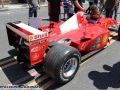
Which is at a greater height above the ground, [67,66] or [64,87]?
[67,66]

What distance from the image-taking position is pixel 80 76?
10.8 ft

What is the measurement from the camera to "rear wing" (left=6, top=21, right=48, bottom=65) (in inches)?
104

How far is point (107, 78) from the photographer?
10.6 ft

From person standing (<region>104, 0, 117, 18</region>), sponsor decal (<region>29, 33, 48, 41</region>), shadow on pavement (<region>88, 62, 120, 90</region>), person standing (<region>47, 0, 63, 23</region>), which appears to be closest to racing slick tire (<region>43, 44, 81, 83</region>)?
sponsor decal (<region>29, 33, 48, 41</region>)

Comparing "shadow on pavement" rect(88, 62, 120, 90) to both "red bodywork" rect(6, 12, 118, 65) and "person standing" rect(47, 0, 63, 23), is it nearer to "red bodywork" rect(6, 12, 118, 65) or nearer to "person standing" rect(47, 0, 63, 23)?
"red bodywork" rect(6, 12, 118, 65)

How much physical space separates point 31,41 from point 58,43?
853 mm

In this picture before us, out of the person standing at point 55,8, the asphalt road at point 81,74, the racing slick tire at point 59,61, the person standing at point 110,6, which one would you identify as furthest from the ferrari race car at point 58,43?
the person standing at point 110,6

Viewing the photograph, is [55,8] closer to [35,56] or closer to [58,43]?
[58,43]

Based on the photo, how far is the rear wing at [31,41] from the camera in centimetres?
264

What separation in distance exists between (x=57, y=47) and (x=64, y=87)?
0.80 metres

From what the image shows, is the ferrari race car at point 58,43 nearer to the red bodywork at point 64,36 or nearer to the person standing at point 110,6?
the red bodywork at point 64,36

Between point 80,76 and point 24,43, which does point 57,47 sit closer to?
point 24,43

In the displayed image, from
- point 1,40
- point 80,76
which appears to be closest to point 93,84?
point 80,76

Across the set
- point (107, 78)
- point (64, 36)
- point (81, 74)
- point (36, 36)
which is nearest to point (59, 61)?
point (36, 36)
